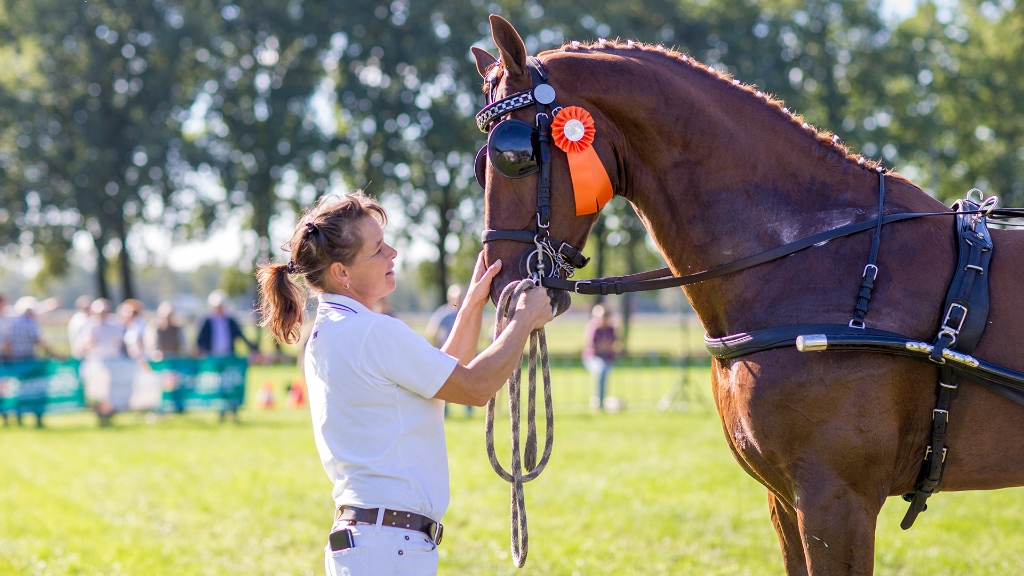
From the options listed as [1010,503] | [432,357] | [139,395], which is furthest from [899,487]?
[139,395]

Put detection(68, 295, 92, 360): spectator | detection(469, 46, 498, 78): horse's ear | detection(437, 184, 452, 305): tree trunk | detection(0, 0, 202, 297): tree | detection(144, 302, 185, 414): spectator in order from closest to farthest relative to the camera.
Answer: detection(469, 46, 498, 78): horse's ear < detection(68, 295, 92, 360): spectator < detection(144, 302, 185, 414): spectator < detection(0, 0, 202, 297): tree < detection(437, 184, 452, 305): tree trunk

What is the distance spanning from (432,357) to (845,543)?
139 centimetres

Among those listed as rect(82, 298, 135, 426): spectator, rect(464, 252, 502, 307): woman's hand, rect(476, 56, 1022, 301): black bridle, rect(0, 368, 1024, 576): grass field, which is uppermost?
rect(476, 56, 1022, 301): black bridle

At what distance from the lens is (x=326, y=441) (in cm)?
270

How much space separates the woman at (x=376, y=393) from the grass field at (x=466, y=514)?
9.71 ft

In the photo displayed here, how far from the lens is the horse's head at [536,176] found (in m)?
2.69

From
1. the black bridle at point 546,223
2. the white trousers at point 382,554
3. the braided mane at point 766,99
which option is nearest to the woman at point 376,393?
the white trousers at point 382,554

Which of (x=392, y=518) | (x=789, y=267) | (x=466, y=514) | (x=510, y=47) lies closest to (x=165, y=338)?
(x=466, y=514)

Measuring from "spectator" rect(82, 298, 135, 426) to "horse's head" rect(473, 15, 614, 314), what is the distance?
13.4 meters

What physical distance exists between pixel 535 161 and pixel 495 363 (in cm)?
68

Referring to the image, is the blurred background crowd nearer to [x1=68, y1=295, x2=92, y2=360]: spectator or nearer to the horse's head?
[x1=68, y1=295, x2=92, y2=360]: spectator

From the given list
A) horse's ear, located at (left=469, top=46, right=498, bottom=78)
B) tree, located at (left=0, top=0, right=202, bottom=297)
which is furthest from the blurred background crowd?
horse's ear, located at (left=469, top=46, right=498, bottom=78)

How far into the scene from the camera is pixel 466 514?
7.14 metres

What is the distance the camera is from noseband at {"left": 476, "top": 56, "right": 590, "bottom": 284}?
268 centimetres
